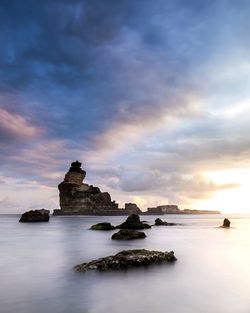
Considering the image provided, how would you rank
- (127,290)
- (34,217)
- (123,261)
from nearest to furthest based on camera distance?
(127,290), (123,261), (34,217)

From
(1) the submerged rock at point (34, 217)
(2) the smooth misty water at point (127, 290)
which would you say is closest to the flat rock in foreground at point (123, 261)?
(2) the smooth misty water at point (127, 290)

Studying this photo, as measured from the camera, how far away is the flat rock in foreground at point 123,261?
76.7 feet

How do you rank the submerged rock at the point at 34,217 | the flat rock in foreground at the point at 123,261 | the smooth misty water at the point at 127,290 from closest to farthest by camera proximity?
the smooth misty water at the point at 127,290
the flat rock in foreground at the point at 123,261
the submerged rock at the point at 34,217

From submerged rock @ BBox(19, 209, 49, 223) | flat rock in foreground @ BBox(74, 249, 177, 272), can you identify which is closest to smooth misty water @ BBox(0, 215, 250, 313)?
flat rock in foreground @ BBox(74, 249, 177, 272)

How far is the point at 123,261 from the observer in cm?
2409

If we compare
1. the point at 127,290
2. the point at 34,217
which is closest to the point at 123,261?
the point at 127,290

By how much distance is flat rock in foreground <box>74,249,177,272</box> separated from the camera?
23.4 metres

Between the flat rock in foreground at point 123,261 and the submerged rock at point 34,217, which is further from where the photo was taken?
the submerged rock at point 34,217

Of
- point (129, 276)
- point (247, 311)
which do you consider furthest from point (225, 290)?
point (129, 276)

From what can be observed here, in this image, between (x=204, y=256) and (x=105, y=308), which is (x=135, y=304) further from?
(x=204, y=256)

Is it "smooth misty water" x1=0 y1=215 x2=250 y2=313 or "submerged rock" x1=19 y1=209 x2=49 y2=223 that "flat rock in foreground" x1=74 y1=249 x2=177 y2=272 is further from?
"submerged rock" x1=19 y1=209 x2=49 y2=223

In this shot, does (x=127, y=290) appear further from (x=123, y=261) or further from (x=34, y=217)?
(x=34, y=217)

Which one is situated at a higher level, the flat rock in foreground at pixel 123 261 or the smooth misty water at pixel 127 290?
the flat rock in foreground at pixel 123 261

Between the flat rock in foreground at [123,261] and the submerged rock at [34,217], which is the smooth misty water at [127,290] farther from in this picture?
the submerged rock at [34,217]
